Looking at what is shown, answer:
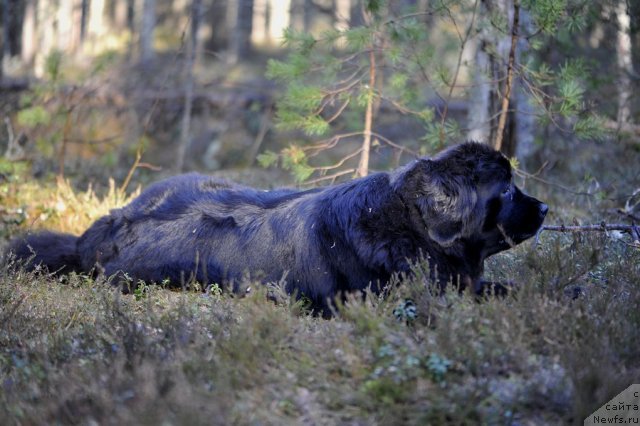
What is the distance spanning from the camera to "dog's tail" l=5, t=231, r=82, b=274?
281 inches

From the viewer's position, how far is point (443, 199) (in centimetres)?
582

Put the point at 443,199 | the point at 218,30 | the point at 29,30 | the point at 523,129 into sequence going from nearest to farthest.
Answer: the point at 443,199
the point at 523,129
the point at 29,30
the point at 218,30

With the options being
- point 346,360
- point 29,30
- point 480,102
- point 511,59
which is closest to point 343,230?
point 346,360

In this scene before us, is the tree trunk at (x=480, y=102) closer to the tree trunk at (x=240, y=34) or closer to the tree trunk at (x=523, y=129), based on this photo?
the tree trunk at (x=523, y=129)

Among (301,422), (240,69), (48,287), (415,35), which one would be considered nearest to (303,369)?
(301,422)

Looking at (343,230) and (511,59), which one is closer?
(343,230)

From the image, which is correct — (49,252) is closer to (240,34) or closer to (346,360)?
(346,360)

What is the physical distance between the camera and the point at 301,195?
6.64m

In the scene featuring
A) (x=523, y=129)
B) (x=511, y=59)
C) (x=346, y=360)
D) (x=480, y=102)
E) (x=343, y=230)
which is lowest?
(x=346, y=360)

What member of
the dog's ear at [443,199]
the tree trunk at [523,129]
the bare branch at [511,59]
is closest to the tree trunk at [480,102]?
the bare branch at [511,59]

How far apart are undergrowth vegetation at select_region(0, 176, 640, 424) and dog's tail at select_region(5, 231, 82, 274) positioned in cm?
170

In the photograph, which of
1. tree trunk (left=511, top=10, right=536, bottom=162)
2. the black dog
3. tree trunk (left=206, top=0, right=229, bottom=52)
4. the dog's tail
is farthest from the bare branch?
tree trunk (left=206, top=0, right=229, bottom=52)

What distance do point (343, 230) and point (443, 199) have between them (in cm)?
84

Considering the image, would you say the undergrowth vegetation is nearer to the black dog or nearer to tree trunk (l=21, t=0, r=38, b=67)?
the black dog
